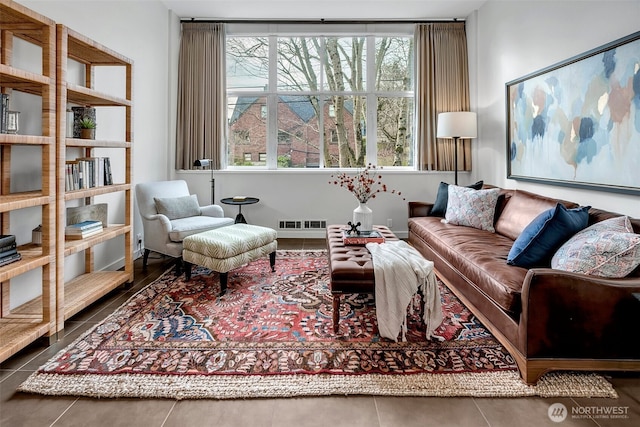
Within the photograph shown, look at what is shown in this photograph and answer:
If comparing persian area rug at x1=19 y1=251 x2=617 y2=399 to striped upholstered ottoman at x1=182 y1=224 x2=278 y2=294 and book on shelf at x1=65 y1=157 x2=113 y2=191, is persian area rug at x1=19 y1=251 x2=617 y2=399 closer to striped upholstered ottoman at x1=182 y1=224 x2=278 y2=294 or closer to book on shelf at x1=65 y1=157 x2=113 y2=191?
striped upholstered ottoman at x1=182 y1=224 x2=278 y2=294

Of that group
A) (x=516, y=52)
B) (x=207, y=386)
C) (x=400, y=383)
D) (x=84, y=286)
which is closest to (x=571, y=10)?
(x=516, y=52)

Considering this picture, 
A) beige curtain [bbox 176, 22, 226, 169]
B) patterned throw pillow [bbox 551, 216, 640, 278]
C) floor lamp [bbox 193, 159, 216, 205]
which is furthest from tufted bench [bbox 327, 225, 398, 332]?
beige curtain [bbox 176, 22, 226, 169]

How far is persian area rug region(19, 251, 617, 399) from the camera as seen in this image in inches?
70.7

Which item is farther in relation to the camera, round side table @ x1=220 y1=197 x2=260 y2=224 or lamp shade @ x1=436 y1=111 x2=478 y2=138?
round side table @ x1=220 y1=197 x2=260 y2=224

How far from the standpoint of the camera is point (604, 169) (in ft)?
9.11

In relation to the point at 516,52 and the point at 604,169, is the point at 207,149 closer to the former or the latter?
the point at 516,52

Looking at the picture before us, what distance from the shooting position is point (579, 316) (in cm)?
178

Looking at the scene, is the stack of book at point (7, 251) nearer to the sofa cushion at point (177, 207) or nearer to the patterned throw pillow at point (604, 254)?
the sofa cushion at point (177, 207)

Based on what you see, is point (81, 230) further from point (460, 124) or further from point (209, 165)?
point (460, 124)

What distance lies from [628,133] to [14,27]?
4.03 m

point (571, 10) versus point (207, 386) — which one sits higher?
point (571, 10)

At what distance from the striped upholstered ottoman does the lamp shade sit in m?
2.68

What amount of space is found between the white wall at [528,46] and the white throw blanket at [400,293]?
158cm

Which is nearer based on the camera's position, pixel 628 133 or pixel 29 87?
pixel 29 87
